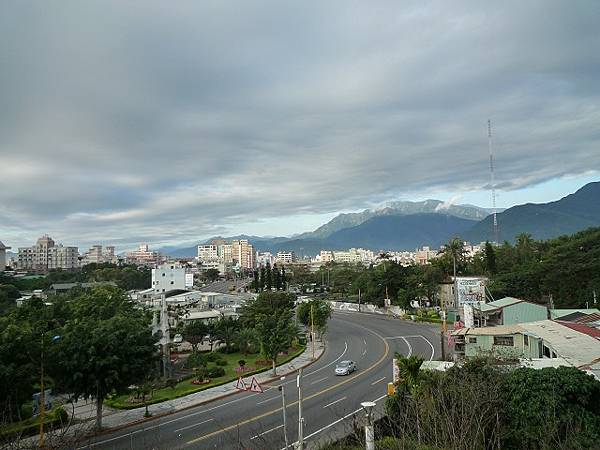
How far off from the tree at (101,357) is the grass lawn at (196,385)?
14.4 feet

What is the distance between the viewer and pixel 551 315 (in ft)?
116

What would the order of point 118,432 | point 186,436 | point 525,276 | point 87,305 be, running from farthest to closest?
1. point 525,276
2. point 87,305
3. point 118,432
4. point 186,436

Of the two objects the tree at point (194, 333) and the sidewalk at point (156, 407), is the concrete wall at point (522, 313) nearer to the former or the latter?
the sidewalk at point (156, 407)

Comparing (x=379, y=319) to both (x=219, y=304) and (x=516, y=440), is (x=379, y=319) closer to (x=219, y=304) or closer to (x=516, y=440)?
(x=219, y=304)

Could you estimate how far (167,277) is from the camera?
121ft

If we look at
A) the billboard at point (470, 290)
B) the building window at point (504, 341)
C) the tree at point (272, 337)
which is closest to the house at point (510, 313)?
the billboard at point (470, 290)

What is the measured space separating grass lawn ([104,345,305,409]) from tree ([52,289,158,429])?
438cm

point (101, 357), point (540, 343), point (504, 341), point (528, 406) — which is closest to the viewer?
point (528, 406)

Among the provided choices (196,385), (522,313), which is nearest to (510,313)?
(522,313)

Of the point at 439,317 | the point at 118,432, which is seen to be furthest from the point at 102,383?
the point at 439,317

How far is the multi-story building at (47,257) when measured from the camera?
176 meters

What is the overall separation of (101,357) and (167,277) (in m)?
18.4

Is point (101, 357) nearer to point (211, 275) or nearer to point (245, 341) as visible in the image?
point (245, 341)

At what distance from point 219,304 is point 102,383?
153 feet
